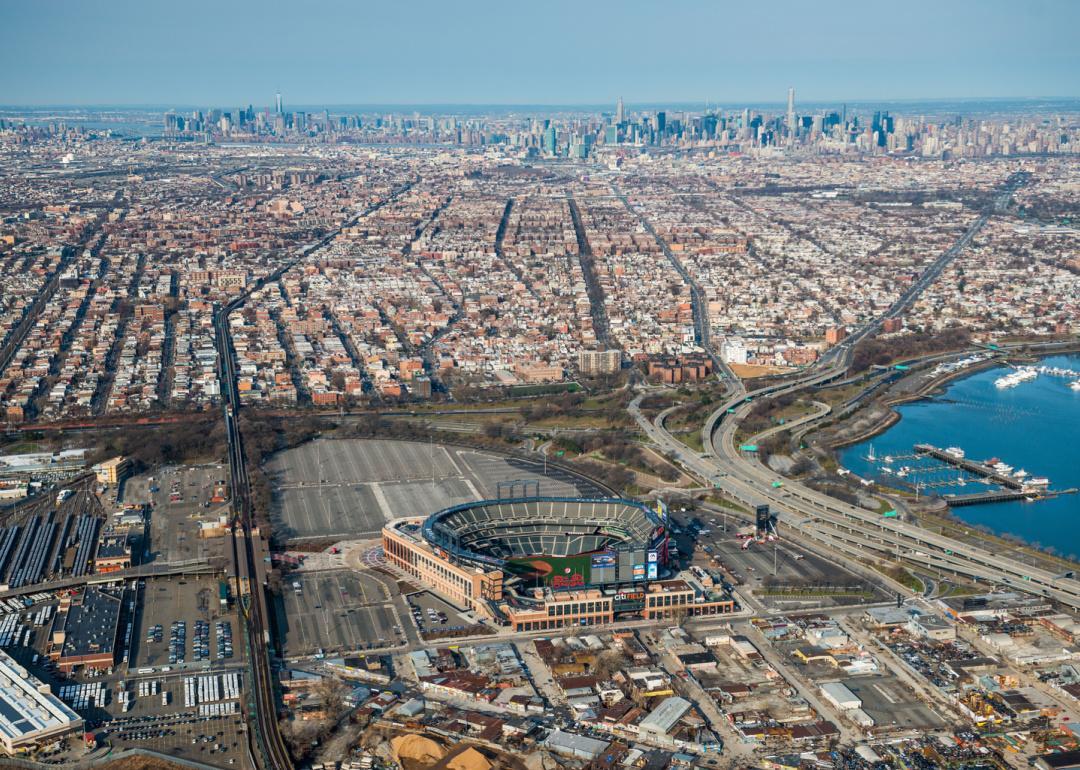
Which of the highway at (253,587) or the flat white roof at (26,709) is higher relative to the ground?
the highway at (253,587)

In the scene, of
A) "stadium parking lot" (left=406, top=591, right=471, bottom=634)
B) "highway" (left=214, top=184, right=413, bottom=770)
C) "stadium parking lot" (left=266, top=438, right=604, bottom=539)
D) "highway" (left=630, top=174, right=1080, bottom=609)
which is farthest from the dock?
"highway" (left=214, top=184, right=413, bottom=770)

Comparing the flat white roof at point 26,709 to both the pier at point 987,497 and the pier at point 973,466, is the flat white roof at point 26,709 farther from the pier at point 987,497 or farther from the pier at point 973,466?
the pier at point 973,466

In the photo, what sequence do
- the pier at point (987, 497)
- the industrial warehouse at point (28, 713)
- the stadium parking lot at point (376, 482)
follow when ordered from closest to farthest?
the industrial warehouse at point (28, 713) < the stadium parking lot at point (376, 482) < the pier at point (987, 497)

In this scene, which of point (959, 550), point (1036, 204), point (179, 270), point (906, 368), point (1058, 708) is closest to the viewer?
point (1058, 708)

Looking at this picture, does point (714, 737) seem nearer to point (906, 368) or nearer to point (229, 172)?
point (906, 368)

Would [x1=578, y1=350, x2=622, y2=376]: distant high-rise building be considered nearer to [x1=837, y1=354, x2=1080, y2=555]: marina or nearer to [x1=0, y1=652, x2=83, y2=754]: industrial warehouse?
[x1=837, y1=354, x2=1080, y2=555]: marina

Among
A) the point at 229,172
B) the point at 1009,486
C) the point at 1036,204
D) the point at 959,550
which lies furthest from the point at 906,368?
the point at 229,172

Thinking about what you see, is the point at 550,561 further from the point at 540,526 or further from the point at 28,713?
the point at 28,713

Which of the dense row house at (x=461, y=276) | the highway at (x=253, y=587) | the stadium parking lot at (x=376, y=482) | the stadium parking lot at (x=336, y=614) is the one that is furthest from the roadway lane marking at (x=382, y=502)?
the dense row house at (x=461, y=276)
